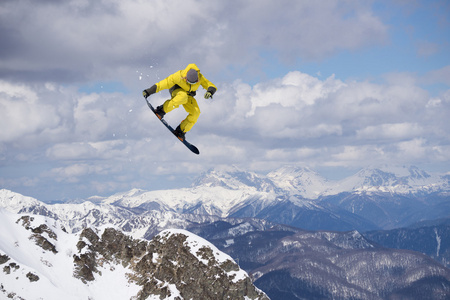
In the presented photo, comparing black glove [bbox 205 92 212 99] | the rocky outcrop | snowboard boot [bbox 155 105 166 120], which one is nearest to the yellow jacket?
black glove [bbox 205 92 212 99]

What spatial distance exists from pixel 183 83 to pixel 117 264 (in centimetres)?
12734

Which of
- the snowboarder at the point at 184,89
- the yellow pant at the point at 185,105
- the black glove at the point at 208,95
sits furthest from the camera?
the black glove at the point at 208,95

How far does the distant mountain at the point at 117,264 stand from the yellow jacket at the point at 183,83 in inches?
4342

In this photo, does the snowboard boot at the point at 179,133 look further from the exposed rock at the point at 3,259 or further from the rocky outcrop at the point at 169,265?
the exposed rock at the point at 3,259

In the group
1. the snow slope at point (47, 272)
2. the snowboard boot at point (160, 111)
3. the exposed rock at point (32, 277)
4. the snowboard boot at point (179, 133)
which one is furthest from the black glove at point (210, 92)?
the exposed rock at point (32, 277)

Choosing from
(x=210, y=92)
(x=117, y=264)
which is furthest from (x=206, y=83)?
(x=117, y=264)

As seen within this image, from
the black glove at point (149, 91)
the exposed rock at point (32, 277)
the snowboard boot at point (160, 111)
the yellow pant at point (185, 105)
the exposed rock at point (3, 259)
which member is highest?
the exposed rock at point (3, 259)

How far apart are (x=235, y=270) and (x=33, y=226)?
230ft

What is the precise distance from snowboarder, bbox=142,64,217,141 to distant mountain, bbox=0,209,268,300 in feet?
357

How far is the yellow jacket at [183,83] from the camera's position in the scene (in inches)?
917

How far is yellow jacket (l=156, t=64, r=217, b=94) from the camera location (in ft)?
76.4

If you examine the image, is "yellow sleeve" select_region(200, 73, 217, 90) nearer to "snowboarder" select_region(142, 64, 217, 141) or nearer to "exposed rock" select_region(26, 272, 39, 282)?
"snowboarder" select_region(142, 64, 217, 141)

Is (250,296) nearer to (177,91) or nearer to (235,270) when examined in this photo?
(235,270)

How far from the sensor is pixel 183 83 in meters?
23.5
